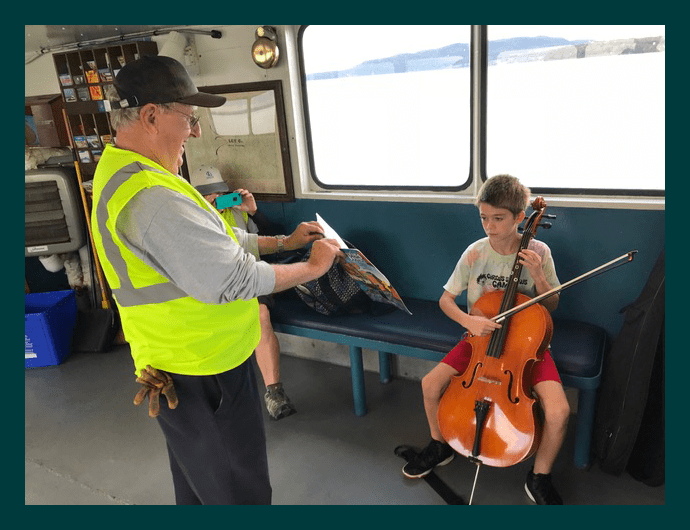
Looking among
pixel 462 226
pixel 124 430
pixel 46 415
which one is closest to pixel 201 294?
pixel 462 226

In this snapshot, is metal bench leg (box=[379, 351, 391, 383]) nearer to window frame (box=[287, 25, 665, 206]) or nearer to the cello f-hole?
window frame (box=[287, 25, 665, 206])

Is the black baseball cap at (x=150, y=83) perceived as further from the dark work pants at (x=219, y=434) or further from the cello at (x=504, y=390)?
the cello at (x=504, y=390)

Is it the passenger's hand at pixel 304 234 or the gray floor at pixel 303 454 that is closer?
the passenger's hand at pixel 304 234

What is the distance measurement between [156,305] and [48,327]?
3066 mm

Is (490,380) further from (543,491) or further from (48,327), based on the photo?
(48,327)

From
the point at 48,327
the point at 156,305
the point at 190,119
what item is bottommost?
the point at 48,327

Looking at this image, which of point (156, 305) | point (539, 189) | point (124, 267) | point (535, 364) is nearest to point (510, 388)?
point (535, 364)

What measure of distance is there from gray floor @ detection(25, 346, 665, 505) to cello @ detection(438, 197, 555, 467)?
1.38 feet

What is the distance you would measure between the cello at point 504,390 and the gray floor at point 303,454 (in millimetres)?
422

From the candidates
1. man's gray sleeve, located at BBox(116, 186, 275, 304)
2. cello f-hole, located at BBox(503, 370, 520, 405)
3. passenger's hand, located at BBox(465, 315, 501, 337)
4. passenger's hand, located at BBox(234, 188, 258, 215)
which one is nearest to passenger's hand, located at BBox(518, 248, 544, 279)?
passenger's hand, located at BBox(465, 315, 501, 337)

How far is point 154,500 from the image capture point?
2.58 meters

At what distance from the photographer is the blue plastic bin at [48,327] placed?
3.98m

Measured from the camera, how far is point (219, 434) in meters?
1.70

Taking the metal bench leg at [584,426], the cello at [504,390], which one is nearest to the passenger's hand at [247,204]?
the cello at [504,390]
